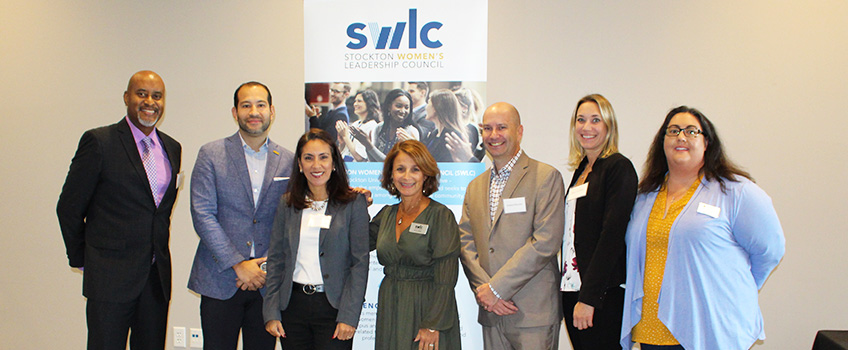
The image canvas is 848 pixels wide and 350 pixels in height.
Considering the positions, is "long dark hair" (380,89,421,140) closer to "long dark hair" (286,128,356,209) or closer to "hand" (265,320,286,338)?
A: "long dark hair" (286,128,356,209)

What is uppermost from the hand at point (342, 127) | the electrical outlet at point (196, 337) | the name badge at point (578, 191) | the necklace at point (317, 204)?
the hand at point (342, 127)

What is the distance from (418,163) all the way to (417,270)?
523 mm

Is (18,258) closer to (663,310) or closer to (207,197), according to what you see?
(207,197)

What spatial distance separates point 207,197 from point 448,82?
1803 millimetres

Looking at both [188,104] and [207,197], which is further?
[188,104]

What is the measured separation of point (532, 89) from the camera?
3506 millimetres

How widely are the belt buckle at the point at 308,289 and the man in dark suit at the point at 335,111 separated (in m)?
1.50

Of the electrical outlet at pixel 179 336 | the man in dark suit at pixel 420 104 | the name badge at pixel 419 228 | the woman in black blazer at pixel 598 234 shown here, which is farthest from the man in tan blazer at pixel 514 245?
the electrical outlet at pixel 179 336

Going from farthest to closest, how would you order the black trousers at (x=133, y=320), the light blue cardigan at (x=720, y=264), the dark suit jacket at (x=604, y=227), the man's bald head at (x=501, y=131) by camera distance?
the man's bald head at (x=501, y=131) < the black trousers at (x=133, y=320) < the dark suit jacket at (x=604, y=227) < the light blue cardigan at (x=720, y=264)

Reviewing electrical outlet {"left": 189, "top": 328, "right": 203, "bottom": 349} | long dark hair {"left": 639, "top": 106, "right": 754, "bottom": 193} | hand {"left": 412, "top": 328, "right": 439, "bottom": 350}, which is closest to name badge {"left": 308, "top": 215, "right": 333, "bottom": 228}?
hand {"left": 412, "top": 328, "right": 439, "bottom": 350}

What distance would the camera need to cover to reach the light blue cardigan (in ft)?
6.38

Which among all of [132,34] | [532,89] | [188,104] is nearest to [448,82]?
[532,89]

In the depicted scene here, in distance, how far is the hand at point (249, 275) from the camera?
2455mm

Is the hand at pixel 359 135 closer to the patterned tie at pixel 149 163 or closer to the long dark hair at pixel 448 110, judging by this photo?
the long dark hair at pixel 448 110
